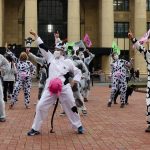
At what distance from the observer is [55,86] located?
10734mm

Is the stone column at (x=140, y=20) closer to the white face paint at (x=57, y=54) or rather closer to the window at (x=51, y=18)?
the window at (x=51, y=18)

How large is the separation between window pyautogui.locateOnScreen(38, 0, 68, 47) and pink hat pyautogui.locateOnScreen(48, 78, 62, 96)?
5089cm

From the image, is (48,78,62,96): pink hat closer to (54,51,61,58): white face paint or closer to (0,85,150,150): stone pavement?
(54,51,61,58): white face paint

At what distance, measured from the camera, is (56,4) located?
62531 mm

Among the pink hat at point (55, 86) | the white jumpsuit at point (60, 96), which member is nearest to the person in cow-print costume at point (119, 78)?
the white jumpsuit at point (60, 96)

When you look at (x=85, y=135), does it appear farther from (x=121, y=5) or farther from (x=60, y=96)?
(x=121, y=5)

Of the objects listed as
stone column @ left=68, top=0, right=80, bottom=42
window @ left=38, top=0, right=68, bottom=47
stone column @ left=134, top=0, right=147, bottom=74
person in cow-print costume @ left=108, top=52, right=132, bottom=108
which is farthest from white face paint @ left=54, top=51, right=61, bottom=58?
window @ left=38, top=0, right=68, bottom=47

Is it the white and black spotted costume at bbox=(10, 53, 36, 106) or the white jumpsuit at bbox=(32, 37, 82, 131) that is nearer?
the white jumpsuit at bbox=(32, 37, 82, 131)

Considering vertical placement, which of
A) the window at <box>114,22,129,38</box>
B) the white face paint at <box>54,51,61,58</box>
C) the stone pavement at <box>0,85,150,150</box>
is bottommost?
the stone pavement at <box>0,85,150,150</box>

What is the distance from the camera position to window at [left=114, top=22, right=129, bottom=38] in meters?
62.8

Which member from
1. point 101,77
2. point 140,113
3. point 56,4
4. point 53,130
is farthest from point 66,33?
point 53,130

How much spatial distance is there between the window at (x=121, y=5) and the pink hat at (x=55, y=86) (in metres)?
53.5

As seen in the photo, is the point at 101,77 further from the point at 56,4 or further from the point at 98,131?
the point at 98,131

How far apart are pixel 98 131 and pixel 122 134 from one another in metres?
0.72
